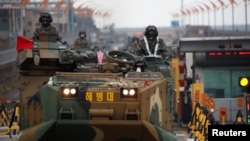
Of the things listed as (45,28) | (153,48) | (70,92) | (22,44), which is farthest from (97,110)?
(45,28)

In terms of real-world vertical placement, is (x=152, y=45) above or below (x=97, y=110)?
above

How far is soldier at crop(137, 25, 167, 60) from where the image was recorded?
1855 centimetres

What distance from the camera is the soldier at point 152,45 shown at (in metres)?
18.5

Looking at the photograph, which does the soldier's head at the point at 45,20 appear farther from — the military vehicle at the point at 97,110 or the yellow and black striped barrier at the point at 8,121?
the military vehicle at the point at 97,110

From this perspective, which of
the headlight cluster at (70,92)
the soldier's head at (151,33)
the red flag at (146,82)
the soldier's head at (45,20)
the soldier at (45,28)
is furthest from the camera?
the soldier's head at (45,20)

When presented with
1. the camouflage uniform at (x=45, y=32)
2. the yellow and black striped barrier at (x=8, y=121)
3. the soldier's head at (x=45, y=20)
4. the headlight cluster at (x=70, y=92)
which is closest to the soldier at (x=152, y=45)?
the camouflage uniform at (x=45, y=32)

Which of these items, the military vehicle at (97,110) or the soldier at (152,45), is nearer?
the military vehicle at (97,110)

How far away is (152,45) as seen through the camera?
1875 cm

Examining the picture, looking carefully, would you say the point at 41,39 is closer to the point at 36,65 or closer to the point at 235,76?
the point at 36,65

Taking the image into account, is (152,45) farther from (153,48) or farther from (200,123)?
(200,123)

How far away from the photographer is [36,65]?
16.9 metres

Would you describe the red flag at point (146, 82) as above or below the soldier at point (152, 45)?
below

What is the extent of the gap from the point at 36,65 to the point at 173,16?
579 feet

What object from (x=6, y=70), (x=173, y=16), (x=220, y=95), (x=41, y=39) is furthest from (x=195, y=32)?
(x=41, y=39)
